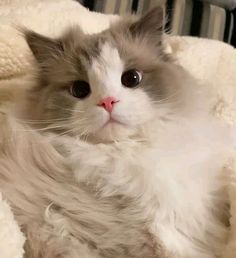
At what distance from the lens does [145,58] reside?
3.84ft

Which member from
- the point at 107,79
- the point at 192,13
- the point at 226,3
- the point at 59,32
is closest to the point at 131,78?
the point at 107,79

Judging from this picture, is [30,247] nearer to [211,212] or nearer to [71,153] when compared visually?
[71,153]

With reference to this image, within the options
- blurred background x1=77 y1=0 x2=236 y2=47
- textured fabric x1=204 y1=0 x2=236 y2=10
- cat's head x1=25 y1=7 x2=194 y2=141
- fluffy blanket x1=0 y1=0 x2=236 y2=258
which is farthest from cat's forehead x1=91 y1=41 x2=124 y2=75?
textured fabric x1=204 y1=0 x2=236 y2=10

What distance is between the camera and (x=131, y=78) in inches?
43.6

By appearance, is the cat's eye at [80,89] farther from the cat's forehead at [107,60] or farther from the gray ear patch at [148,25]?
the gray ear patch at [148,25]

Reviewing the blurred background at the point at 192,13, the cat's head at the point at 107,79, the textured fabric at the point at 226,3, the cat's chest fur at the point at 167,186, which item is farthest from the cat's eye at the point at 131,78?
the textured fabric at the point at 226,3

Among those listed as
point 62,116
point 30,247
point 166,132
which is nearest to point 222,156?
point 166,132

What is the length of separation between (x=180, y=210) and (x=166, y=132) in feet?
0.62

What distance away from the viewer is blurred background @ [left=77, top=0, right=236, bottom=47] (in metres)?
1.88

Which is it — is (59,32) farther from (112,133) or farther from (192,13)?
(192,13)

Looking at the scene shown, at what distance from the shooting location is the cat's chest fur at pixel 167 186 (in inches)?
39.8

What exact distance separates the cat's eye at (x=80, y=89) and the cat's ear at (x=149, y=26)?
19 cm

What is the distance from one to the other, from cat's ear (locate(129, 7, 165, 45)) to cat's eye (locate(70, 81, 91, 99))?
0.19m

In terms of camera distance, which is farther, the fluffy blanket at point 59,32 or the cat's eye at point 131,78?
the fluffy blanket at point 59,32
